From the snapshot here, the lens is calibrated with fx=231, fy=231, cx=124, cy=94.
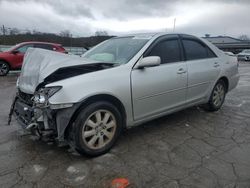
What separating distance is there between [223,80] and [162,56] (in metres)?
1.96

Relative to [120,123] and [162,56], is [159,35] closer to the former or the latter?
[162,56]

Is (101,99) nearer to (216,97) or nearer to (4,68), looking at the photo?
(216,97)

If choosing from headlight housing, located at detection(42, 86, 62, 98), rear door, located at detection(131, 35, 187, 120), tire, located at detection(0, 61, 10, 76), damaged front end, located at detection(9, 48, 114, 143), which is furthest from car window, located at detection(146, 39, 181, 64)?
tire, located at detection(0, 61, 10, 76)

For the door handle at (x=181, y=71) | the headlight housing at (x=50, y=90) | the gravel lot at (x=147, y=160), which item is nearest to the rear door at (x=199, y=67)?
the door handle at (x=181, y=71)

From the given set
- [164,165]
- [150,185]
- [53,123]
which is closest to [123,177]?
[150,185]

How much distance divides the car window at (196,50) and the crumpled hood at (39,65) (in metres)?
1.91

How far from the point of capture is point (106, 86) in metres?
2.88

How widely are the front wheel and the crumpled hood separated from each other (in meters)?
2.81

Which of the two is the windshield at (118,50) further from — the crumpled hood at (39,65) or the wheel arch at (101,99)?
the wheel arch at (101,99)

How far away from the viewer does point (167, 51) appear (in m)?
3.82

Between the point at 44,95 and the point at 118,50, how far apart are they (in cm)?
152

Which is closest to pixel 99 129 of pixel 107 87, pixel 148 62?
pixel 107 87

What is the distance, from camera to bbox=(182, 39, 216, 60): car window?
4168 millimetres

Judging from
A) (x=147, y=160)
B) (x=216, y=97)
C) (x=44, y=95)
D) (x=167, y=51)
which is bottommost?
(x=147, y=160)
